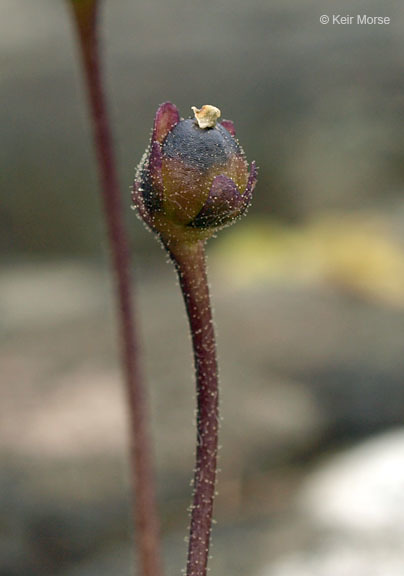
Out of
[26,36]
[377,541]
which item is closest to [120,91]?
[26,36]

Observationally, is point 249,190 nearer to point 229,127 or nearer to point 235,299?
point 229,127

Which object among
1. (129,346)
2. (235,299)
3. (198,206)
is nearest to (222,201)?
(198,206)

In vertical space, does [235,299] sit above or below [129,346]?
above

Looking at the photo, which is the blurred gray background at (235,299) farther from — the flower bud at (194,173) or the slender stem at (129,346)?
the flower bud at (194,173)

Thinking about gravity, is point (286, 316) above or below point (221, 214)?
above

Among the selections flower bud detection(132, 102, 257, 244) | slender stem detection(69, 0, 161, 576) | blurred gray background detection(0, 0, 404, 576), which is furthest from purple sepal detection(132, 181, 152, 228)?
blurred gray background detection(0, 0, 404, 576)

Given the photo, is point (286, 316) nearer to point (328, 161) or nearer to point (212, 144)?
point (328, 161)
